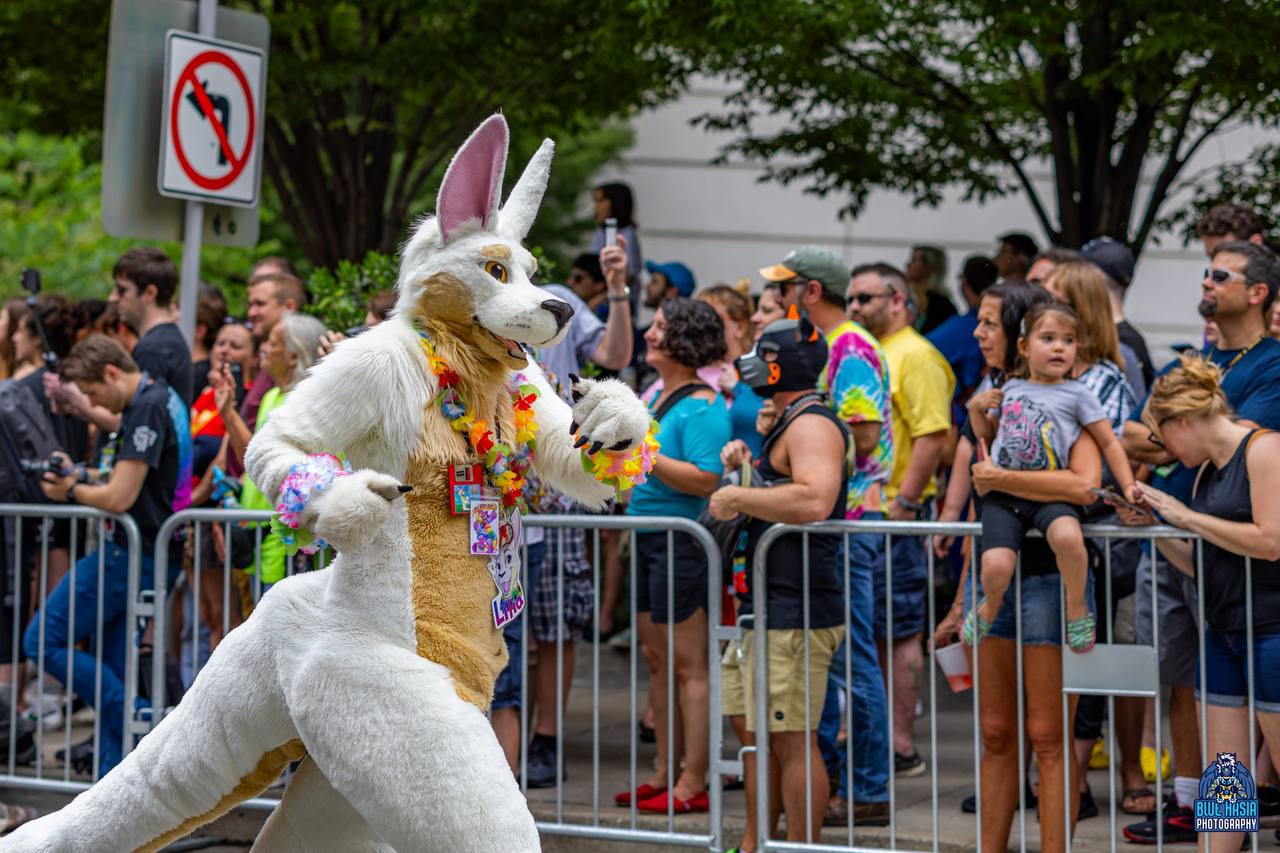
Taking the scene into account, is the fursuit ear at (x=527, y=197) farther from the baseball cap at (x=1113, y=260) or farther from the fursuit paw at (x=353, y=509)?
the baseball cap at (x=1113, y=260)

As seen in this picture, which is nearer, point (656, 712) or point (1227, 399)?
point (1227, 399)

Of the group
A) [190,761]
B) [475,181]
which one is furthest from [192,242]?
[190,761]

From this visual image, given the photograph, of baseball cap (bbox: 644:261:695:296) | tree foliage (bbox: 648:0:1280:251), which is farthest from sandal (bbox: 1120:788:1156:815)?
baseball cap (bbox: 644:261:695:296)

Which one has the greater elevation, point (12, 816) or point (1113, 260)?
point (1113, 260)

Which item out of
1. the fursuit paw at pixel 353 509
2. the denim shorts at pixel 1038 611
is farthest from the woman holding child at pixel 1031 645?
Answer: the fursuit paw at pixel 353 509

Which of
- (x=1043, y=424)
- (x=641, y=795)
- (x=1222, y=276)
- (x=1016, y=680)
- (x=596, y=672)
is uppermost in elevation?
(x=1222, y=276)

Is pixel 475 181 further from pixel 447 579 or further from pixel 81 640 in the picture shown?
pixel 81 640

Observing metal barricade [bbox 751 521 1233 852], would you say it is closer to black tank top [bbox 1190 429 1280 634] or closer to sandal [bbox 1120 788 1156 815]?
black tank top [bbox 1190 429 1280 634]

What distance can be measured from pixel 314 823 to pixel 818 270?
3.47 metres

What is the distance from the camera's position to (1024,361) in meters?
5.94

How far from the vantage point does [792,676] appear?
606cm

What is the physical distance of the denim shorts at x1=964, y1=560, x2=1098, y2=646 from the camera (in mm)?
5680

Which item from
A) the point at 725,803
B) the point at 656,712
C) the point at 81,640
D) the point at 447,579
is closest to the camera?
the point at 447,579

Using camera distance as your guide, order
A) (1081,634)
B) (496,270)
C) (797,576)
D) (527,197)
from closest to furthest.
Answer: (496,270) < (527,197) < (1081,634) < (797,576)
